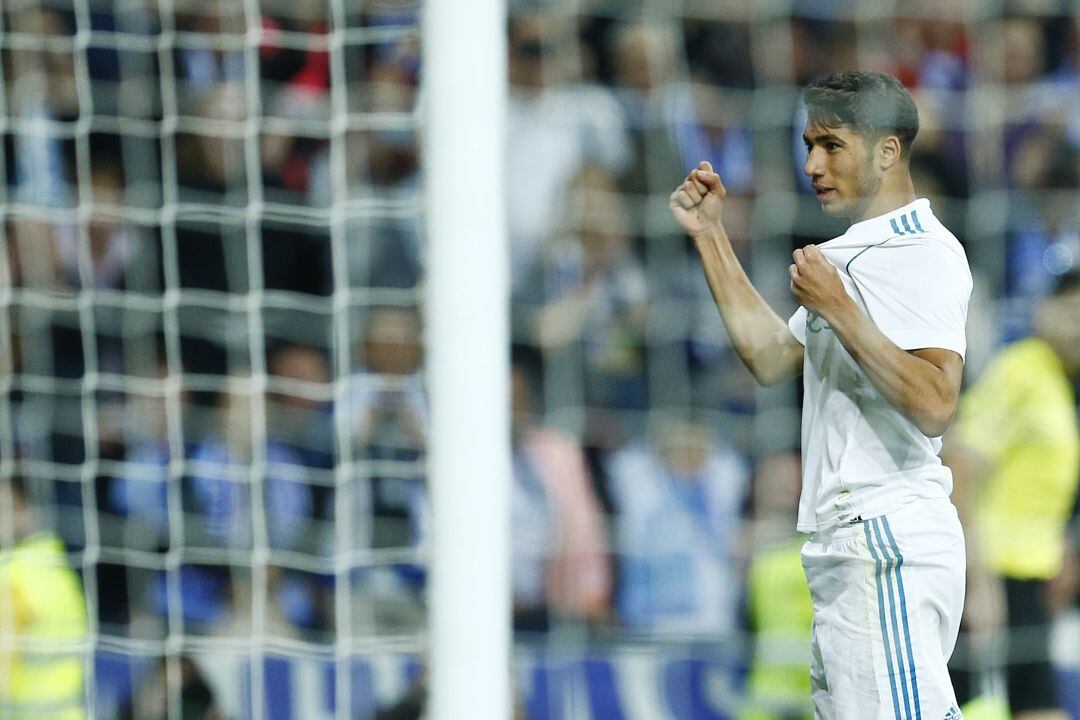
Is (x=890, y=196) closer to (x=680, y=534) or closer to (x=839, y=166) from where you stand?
(x=839, y=166)

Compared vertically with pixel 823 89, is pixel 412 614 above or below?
below

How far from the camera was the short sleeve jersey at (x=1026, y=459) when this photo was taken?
4250 millimetres

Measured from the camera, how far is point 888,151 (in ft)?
7.09

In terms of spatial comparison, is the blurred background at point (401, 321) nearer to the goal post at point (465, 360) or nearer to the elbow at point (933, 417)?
the goal post at point (465, 360)

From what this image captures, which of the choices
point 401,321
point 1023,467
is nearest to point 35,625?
point 401,321

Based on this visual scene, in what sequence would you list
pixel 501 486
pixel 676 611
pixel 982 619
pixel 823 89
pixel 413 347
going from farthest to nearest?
pixel 413 347
pixel 676 611
pixel 982 619
pixel 501 486
pixel 823 89

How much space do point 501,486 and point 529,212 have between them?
2.44 m

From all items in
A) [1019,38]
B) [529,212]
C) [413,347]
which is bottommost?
[413,347]

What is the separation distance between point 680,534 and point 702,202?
2.35 metres

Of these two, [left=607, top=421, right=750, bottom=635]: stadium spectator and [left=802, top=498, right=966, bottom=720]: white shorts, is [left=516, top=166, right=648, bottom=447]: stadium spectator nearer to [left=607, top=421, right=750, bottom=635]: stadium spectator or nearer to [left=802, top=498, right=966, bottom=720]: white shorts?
[left=607, top=421, right=750, bottom=635]: stadium spectator

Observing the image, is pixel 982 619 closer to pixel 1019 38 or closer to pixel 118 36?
pixel 1019 38

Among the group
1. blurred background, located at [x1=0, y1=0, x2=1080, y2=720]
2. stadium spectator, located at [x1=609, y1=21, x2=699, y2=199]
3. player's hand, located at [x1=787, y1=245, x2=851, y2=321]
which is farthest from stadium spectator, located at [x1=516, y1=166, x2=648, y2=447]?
player's hand, located at [x1=787, y1=245, x2=851, y2=321]

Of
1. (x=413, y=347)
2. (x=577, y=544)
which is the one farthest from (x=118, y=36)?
(x=577, y=544)

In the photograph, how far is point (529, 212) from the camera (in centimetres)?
500
